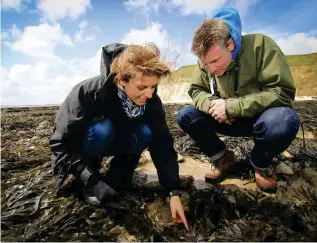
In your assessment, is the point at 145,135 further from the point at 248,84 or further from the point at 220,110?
the point at 248,84

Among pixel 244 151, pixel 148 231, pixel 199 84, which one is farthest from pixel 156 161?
pixel 244 151

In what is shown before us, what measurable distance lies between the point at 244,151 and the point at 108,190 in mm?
2202

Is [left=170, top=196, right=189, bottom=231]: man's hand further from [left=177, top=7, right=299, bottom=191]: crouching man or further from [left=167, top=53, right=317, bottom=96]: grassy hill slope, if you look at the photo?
[left=167, top=53, right=317, bottom=96]: grassy hill slope

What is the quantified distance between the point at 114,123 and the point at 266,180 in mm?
1582

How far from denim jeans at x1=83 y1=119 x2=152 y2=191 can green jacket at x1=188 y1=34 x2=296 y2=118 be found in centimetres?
82

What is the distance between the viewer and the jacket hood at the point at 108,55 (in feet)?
6.71

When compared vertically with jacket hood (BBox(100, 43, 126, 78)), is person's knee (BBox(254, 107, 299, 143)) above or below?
below

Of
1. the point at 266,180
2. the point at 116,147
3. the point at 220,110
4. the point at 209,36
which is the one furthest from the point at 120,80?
the point at 266,180

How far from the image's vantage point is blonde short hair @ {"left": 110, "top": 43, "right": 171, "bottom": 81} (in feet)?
6.37

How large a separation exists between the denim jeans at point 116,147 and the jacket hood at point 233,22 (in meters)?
1.12

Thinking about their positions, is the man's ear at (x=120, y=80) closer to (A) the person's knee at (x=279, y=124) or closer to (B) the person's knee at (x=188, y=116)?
(B) the person's knee at (x=188, y=116)

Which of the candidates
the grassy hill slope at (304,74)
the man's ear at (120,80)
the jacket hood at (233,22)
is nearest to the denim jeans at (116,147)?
the man's ear at (120,80)

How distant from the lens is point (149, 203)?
90.5 inches

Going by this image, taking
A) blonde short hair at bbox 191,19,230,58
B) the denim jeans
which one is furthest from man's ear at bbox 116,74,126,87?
blonde short hair at bbox 191,19,230,58
